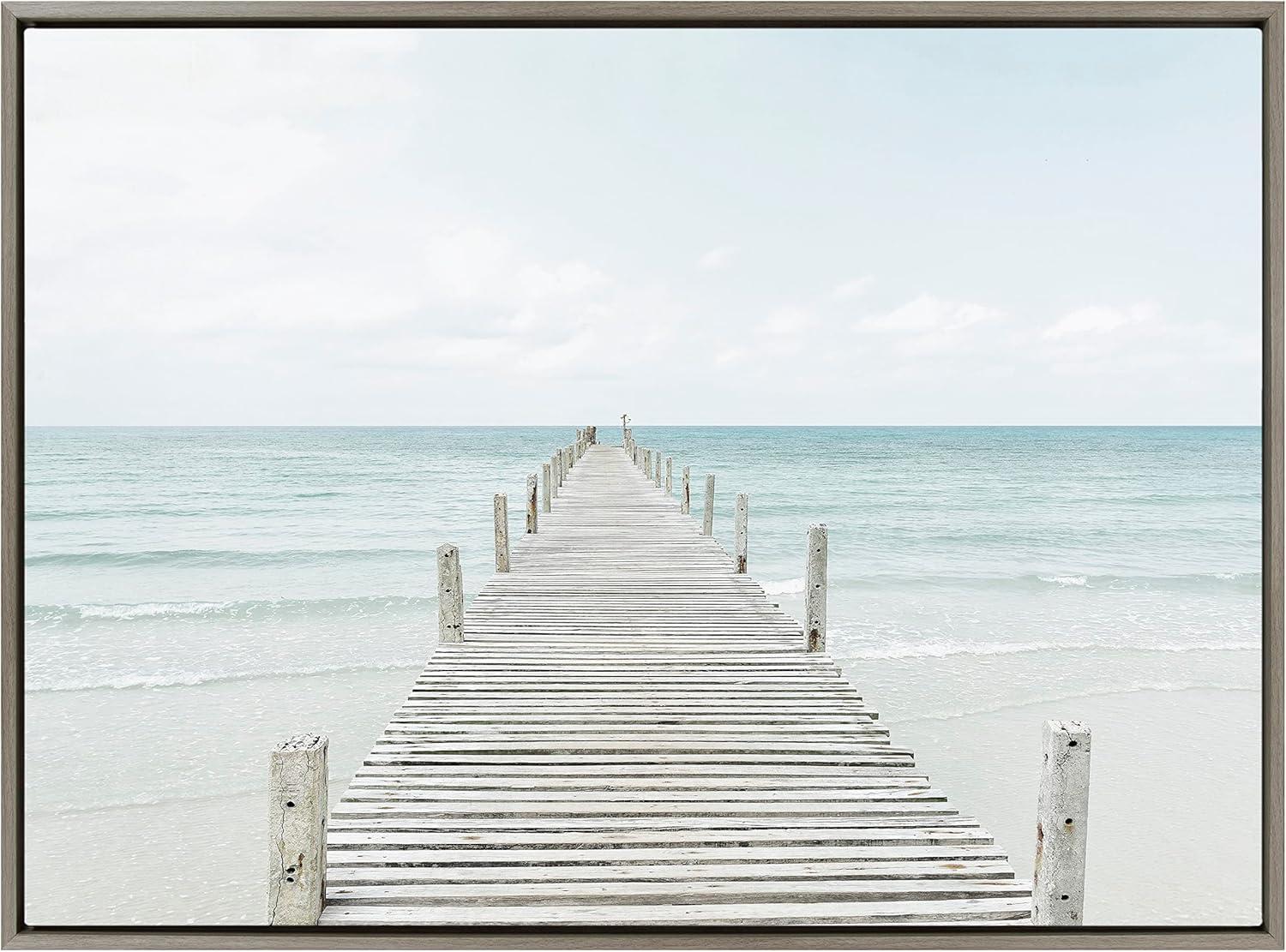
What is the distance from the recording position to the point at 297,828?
113 inches

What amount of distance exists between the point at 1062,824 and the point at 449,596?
4.82m

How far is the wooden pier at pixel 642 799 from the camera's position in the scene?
3.12 m

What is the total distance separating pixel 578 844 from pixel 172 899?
4753 mm

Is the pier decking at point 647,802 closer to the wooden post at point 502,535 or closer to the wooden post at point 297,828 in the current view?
the wooden post at point 297,828

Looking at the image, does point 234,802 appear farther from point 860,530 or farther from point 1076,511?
point 1076,511

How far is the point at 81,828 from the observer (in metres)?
7.57

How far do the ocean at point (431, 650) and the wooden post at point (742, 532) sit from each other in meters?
2.66

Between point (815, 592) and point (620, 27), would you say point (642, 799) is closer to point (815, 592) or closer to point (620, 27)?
point (815, 592)

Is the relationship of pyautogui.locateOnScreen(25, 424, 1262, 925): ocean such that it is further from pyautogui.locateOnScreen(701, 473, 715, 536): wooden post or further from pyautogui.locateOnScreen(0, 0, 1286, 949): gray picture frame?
pyautogui.locateOnScreen(701, 473, 715, 536): wooden post

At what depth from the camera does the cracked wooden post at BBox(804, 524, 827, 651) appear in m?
6.34

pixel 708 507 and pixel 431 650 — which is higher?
pixel 708 507

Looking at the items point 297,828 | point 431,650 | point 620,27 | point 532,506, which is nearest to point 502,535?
point 532,506

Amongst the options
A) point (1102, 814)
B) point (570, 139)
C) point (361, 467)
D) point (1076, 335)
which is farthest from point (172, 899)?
point (361, 467)

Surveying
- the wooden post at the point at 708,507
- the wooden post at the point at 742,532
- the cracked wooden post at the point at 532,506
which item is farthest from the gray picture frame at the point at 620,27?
the cracked wooden post at the point at 532,506
